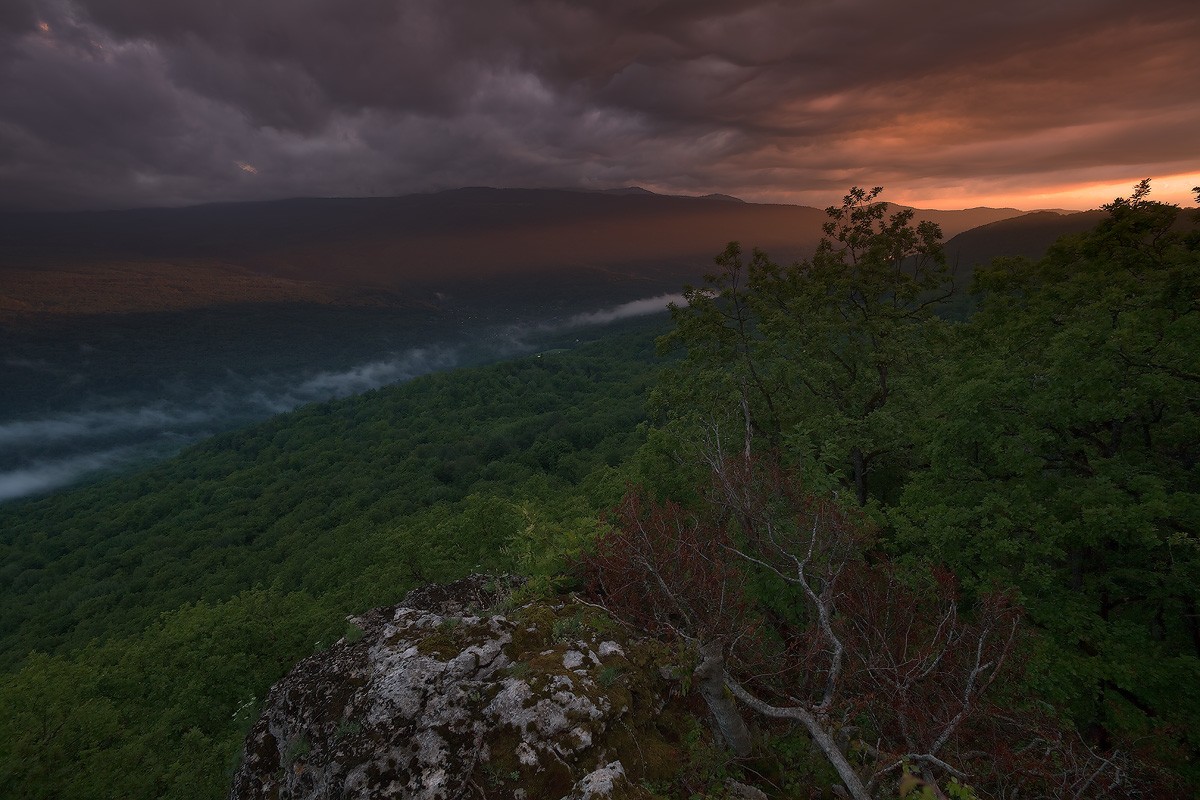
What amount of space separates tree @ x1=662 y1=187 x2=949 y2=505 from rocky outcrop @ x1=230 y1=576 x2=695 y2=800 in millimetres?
14113

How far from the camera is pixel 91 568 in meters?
103

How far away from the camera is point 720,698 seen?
271 inches

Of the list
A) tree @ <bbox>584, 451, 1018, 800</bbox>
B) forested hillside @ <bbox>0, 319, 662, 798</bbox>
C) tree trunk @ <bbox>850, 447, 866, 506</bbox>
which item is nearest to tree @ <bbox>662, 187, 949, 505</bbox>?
tree trunk @ <bbox>850, 447, 866, 506</bbox>

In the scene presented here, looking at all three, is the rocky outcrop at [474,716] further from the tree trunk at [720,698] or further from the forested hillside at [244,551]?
the forested hillside at [244,551]

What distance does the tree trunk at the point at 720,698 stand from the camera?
664 cm

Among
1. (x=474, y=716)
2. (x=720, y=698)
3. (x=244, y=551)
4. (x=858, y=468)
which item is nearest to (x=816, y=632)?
(x=720, y=698)

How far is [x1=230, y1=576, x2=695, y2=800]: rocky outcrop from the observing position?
6613 millimetres

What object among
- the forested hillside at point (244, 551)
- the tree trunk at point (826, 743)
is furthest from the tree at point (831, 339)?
the tree trunk at point (826, 743)

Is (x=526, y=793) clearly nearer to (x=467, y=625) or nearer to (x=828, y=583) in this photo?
(x=467, y=625)

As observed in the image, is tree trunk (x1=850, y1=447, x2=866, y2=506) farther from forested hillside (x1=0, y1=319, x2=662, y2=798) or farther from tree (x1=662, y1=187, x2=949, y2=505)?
forested hillside (x1=0, y1=319, x2=662, y2=798)

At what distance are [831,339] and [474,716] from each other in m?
21.6

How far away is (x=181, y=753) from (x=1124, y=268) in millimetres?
38152

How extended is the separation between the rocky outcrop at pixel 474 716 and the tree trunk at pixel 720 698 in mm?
745

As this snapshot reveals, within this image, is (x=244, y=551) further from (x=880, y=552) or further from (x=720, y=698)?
(x=720, y=698)
